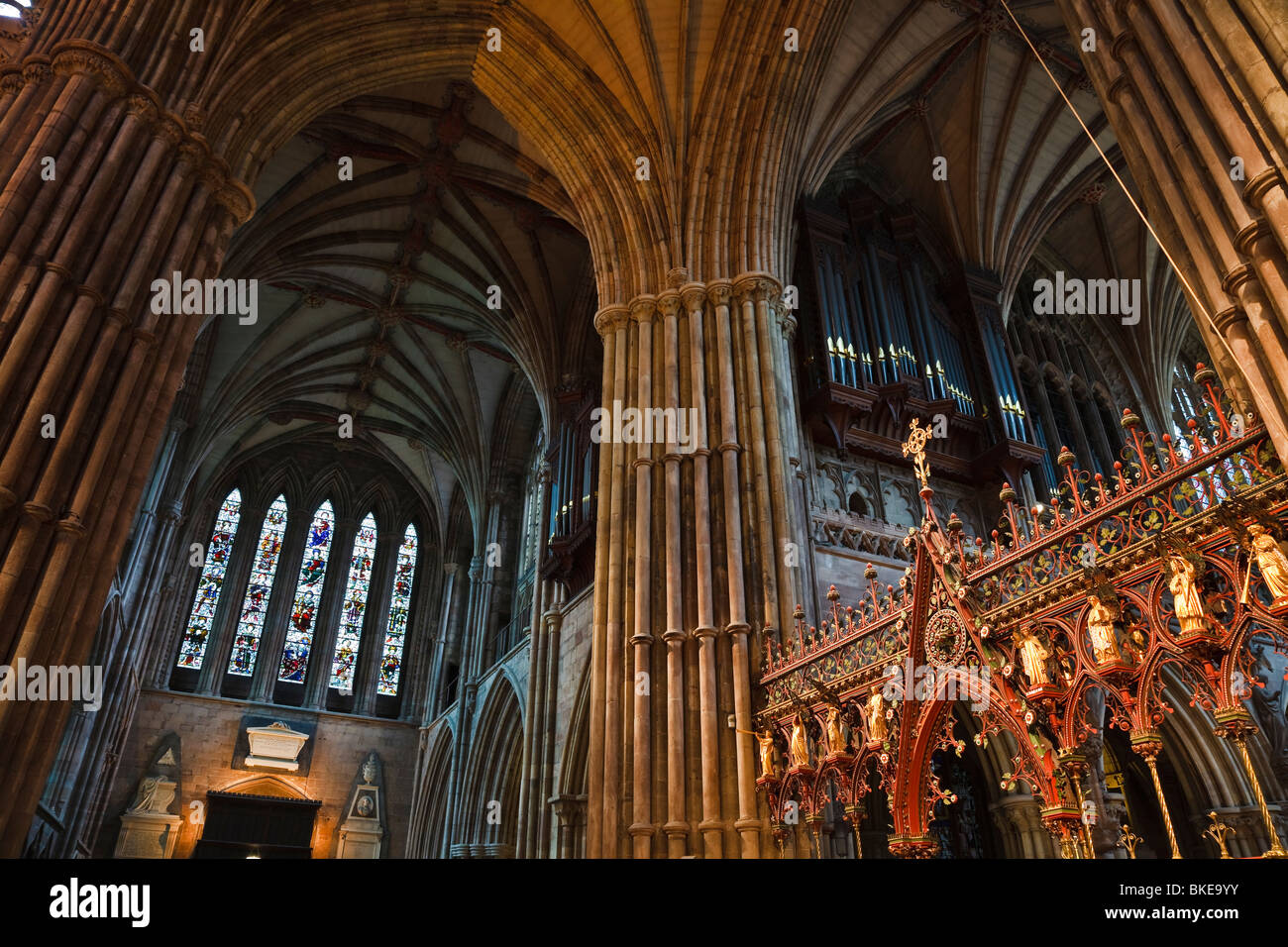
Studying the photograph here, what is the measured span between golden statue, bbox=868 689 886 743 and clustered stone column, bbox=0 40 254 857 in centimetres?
595

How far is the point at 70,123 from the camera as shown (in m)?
7.12

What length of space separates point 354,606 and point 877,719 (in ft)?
61.6

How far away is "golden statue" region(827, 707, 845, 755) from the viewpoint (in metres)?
6.48

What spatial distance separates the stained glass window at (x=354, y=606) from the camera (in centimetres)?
2155

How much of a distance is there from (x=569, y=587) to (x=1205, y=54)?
37.4ft

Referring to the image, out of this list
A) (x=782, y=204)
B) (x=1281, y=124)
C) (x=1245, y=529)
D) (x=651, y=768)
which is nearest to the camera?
(x=1245, y=529)

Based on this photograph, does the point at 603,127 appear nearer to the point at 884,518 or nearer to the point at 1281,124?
the point at 884,518

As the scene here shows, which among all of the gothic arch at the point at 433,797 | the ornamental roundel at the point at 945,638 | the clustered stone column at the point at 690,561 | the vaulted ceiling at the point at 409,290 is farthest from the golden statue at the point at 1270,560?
the gothic arch at the point at 433,797

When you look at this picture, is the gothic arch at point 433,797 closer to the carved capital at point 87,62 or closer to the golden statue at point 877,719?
the golden statue at point 877,719

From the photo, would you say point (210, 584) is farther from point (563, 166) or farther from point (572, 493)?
point (563, 166)

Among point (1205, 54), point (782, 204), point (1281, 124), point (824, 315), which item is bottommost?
point (1281, 124)

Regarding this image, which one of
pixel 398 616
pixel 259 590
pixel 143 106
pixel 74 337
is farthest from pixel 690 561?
pixel 259 590

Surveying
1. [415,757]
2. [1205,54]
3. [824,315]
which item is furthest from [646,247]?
[415,757]

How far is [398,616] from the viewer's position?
22.6 meters
